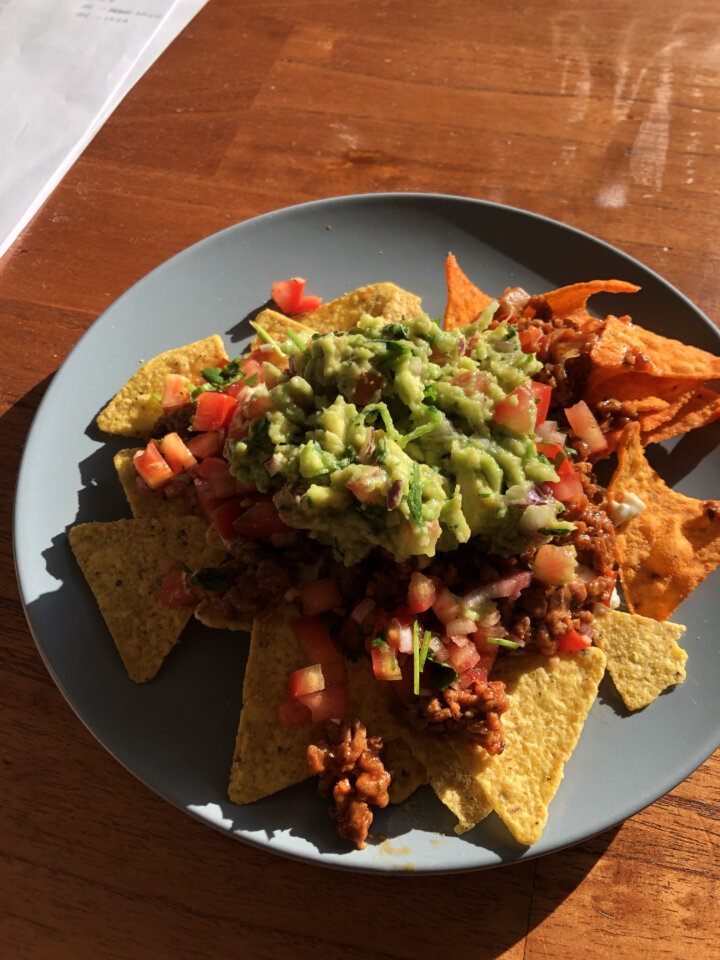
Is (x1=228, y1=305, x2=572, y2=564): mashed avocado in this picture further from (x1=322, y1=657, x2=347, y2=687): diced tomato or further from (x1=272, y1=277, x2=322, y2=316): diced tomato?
(x1=272, y1=277, x2=322, y2=316): diced tomato

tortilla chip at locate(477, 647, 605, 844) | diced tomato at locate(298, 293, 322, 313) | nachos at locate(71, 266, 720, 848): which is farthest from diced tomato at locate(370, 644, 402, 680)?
diced tomato at locate(298, 293, 322, 313)

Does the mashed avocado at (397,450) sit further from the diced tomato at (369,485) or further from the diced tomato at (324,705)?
the diced tomato at (324,705)

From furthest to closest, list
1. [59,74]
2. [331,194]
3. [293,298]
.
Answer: [59,74] < [331,194] < [293,298]

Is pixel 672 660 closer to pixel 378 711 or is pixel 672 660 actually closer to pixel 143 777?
pixel 378 711

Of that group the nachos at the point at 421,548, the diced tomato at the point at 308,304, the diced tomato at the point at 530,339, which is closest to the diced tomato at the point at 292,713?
the nachos at the point at 421,548

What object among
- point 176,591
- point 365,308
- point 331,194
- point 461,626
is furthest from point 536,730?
point 331,194

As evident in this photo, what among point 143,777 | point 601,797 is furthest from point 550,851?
point 143,777

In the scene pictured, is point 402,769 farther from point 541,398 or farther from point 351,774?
point 541,398
